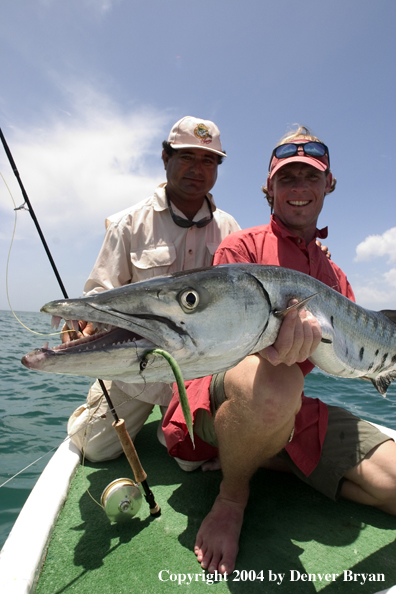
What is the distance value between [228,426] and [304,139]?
7.99 ft

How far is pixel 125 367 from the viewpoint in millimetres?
1141

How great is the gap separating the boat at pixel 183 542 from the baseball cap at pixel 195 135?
9.46 ft

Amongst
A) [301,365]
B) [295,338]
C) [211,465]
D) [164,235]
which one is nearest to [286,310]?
[295,338]

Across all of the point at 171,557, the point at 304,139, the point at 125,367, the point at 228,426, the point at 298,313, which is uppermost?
the point at 304,139

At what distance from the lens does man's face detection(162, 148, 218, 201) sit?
3359mm

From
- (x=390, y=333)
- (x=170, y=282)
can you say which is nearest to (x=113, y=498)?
(x=170, y=282)

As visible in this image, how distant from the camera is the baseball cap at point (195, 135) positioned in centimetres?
331

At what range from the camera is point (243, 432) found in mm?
2018

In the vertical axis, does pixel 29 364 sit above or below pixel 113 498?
above

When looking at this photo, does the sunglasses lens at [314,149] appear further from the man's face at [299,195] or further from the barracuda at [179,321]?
the barracuda at [179,321]

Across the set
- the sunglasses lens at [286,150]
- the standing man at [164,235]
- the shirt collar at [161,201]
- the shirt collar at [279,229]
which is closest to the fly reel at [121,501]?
the standing man at [164,235]

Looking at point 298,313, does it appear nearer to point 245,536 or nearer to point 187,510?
point 245,536

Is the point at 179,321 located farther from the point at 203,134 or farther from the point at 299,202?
the point at 203,134

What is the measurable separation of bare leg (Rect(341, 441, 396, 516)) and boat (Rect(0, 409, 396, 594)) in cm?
8
